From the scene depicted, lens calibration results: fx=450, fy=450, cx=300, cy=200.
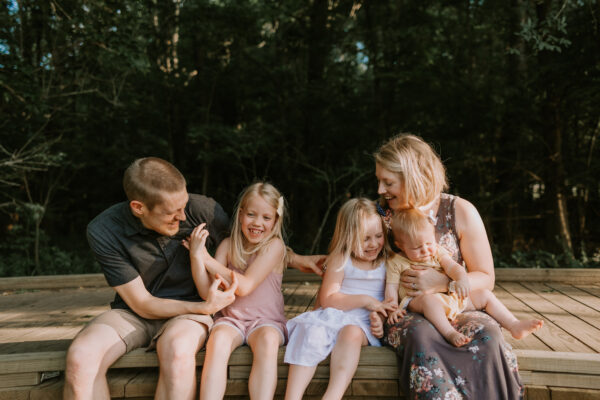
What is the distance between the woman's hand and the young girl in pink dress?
70cm

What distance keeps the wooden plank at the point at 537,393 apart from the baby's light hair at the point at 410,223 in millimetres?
888

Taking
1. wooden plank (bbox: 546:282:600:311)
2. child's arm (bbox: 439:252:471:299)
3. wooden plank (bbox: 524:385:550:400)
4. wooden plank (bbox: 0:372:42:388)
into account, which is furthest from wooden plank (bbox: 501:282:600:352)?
wooden plank (bbox: 0:372:42:388)

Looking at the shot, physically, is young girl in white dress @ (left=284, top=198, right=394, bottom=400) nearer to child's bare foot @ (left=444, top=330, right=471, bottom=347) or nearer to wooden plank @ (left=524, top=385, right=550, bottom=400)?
child's bare foot @ (left=444, top=330, right=471, bottom=347)

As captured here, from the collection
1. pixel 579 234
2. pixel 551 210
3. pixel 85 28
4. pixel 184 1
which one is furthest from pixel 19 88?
pixel 579 234

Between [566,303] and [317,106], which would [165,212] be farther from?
[317,106]

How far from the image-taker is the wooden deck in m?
2.13

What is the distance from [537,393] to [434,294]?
25.4 inches

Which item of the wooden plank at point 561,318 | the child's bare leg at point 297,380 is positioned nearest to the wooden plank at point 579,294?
the wooden plank at point 561,318

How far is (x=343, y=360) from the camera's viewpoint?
2096mm

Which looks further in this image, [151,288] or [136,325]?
[151,288]

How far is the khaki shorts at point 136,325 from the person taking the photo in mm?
2225

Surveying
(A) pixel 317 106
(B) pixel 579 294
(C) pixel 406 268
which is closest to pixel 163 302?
(C) pixel 406 268

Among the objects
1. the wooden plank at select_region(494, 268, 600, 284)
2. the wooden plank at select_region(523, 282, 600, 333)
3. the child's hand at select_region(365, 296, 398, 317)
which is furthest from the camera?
the wooden plank at select_region(494, 268, 600, 284)

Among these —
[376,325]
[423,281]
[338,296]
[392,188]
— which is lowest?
[376,325]
